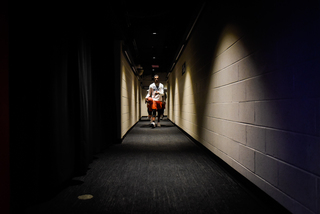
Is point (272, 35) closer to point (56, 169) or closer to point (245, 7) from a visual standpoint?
point (245, 7)

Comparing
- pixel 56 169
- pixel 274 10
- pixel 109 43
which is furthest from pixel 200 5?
pixel 56 169

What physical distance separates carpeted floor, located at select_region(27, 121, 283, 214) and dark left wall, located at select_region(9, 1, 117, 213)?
7.1 inches

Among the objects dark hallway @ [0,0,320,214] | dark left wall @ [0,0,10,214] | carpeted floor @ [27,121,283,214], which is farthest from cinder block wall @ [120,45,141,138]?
dark left wall @ [0,0,10,214]

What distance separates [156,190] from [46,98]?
1168 millimetres

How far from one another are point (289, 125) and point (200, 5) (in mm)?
2507

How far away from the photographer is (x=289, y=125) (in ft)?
4.01

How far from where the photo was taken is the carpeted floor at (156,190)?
1.40m

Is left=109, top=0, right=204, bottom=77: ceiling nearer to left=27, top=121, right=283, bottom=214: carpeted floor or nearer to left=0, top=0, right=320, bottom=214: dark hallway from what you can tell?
left=0, top=0, right=320, bottom=214: dark hallway

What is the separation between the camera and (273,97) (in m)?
1.37

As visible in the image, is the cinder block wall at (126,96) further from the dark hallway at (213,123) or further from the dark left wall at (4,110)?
the dark left wall at (4,110)

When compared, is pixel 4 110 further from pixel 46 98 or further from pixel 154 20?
pixel 154 20

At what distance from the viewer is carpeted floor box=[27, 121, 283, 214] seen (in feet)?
4.59

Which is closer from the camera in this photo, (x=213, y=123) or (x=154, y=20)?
(x=213, y=123)

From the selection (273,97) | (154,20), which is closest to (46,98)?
(273,97)
